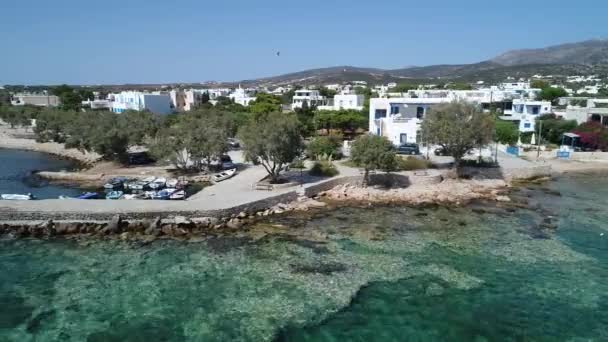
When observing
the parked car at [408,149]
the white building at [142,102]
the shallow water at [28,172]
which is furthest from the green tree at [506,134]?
the white building at [142,102]

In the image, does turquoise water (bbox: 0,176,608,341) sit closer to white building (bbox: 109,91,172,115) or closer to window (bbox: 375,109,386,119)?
window (bbox: 375,109,386,119)

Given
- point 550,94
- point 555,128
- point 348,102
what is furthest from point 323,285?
point 550,94

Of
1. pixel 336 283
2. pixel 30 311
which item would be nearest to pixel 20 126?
pixel 30 311

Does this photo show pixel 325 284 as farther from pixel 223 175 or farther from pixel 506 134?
pixel 506 134

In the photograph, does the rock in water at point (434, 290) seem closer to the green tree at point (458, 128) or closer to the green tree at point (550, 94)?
the green tree at point (458, 128)

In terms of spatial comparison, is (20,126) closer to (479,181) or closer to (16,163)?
(16,163)
